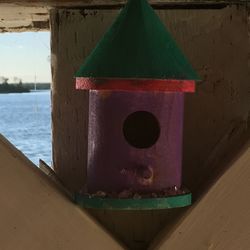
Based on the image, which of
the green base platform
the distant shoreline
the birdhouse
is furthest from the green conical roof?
the distant shoreline

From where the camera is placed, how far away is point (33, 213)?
0.80m

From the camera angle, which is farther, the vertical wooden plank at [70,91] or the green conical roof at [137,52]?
the vertical wooden plank at [70,91]

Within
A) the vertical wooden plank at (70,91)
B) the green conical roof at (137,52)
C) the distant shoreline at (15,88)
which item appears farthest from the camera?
the distant shoreline at (15,88)

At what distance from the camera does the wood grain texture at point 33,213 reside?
791 mm

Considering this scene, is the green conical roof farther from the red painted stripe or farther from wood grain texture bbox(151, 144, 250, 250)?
wood grain texture bbox(151, 144, 250, 250)

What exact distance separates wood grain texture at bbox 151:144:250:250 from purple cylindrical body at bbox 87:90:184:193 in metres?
0.06

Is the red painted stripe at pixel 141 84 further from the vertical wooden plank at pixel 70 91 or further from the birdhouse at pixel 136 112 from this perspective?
the vertical wooden plank at pixel 70 91

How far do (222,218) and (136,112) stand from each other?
0.58 feet

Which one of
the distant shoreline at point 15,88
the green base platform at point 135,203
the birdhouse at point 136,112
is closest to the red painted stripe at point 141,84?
the birdhouse at point 136,112

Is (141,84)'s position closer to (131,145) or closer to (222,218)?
(131,145)

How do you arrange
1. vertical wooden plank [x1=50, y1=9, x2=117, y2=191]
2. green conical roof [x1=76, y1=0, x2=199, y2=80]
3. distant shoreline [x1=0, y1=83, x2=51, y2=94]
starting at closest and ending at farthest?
green conical roof [x1=76, y1=0, x2=199, y2=80], vertical wooden plank [x1=50, y1=9, x2=117, y2=191], distant shoreline [x1=0, y1=83, x2=51, y2=94]

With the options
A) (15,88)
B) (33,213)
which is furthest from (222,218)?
(15,88)

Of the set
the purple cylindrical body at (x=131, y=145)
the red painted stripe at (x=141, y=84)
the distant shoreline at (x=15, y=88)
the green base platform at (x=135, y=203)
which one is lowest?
the distant shoreline at (x=15, y=88)

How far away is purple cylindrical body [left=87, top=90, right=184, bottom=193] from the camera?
757 mm
